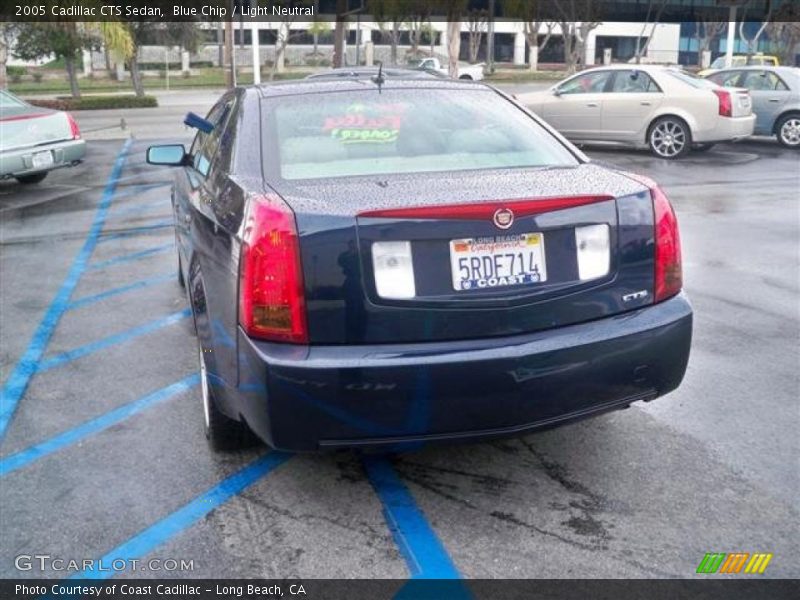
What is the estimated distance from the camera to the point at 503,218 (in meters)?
3.12

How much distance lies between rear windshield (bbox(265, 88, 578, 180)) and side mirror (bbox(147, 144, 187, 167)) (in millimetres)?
1363

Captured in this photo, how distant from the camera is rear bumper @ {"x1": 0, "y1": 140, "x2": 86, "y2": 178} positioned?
10.7 meters

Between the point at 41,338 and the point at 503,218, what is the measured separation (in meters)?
3.71

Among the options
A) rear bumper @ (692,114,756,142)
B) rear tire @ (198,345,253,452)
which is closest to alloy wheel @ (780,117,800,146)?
rear bumper @ (692,114,756,142)

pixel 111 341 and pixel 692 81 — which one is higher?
pixel 692 81

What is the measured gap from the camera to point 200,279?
398cm

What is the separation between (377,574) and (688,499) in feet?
4.26

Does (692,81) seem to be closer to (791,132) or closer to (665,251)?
(791,132)

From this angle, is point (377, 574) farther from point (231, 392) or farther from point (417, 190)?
point (417, 190)

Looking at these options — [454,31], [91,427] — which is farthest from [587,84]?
[454,31]

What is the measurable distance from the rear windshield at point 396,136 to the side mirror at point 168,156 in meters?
1.36

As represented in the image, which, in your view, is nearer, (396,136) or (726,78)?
(396,136)

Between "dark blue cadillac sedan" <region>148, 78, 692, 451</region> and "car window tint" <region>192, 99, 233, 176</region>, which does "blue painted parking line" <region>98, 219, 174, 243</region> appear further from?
"dark blue cadillac sedan" <region>148, 78, 692, 451</region>

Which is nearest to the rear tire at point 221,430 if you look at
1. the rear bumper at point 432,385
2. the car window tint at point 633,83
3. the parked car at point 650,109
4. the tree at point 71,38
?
the rear bumper at point 432,385
